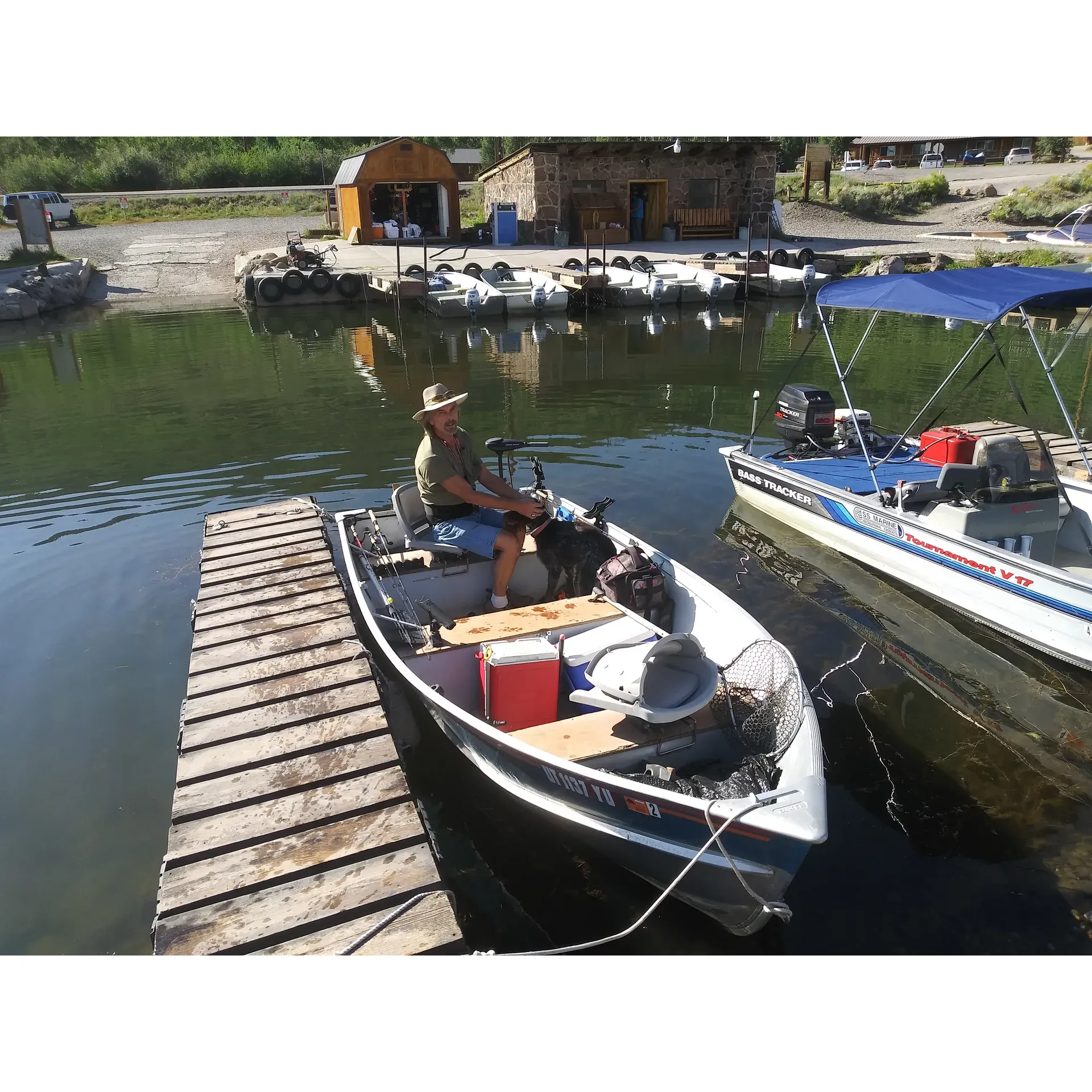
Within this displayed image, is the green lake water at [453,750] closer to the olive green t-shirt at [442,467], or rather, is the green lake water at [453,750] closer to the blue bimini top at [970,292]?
the olive green t-shirt at [442,467]

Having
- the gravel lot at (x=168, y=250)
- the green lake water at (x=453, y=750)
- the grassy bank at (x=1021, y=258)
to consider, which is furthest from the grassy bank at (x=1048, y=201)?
the gravel lot at (x=168, y=250)

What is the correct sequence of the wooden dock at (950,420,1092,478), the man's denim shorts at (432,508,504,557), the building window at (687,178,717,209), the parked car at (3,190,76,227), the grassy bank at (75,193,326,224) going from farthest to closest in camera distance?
the grassy bank at (75,193,326,224) → the parked car at (3,190,76,227) → the building window at (687,178,717,209) → the wooden dock at (950,420,1092,478) → the man's denim shorts at (432,508,504,557)

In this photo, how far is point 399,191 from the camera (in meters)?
37.0

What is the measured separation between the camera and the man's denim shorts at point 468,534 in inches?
271

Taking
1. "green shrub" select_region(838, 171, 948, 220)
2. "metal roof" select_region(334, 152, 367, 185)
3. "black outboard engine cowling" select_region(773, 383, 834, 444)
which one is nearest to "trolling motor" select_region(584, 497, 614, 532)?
"black outboard engine cowling" select_region(773, 383, 834, 444)

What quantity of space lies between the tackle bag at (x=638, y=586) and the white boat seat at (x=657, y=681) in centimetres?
134

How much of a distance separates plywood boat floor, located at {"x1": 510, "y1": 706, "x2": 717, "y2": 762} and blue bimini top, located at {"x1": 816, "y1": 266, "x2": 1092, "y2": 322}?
4.81m

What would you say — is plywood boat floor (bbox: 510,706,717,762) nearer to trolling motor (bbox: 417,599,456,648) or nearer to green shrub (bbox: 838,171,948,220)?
trolling motor (bbox: 417,599,456,648)

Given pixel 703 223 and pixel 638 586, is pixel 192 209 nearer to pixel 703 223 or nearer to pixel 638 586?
pixel 703 223

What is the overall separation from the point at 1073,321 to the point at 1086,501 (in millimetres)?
16726

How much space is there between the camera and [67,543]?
997 cm

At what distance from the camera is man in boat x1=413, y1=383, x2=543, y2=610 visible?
6.69 metres

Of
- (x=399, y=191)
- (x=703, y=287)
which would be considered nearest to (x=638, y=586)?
(x=703, y=287)

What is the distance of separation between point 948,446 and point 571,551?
16.4 ft
